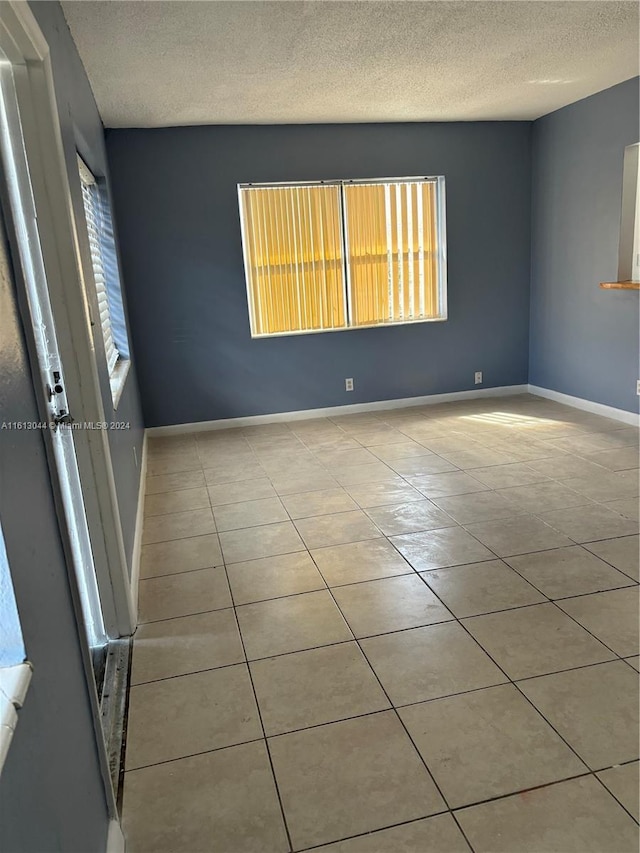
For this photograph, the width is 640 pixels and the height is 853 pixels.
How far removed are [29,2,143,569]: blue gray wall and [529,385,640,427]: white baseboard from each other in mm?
3610

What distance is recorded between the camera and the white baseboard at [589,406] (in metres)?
4.74

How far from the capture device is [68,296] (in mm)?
2045

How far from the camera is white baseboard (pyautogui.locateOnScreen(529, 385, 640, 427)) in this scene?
15.5 feet

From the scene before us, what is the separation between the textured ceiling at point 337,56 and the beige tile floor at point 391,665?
2.39m

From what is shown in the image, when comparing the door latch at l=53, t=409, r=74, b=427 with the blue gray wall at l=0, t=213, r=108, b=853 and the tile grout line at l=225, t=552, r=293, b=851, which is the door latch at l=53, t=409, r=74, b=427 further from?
the tile grout line at l=225, t=552, r=293, b=851

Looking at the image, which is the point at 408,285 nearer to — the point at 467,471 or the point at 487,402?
the point at 487,402

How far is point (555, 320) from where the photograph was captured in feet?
18.1

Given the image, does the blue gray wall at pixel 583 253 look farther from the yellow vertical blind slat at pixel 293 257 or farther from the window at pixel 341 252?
the yellow vertical blind slat at pixel 293 257

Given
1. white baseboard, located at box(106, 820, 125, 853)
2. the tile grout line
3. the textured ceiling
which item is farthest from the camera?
the textured ceiling

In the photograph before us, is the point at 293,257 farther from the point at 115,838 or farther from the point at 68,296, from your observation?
the point at 115,838

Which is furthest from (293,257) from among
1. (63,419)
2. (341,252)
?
(63,419)

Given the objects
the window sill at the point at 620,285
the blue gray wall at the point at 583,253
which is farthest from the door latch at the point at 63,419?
the blue gray wall at the point at 583,253

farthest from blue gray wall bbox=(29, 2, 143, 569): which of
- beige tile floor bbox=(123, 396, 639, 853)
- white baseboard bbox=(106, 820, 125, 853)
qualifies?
white baseboard bbox=(106, 820, 125, 853)

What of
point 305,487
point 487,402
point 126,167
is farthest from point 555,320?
point 126,167
